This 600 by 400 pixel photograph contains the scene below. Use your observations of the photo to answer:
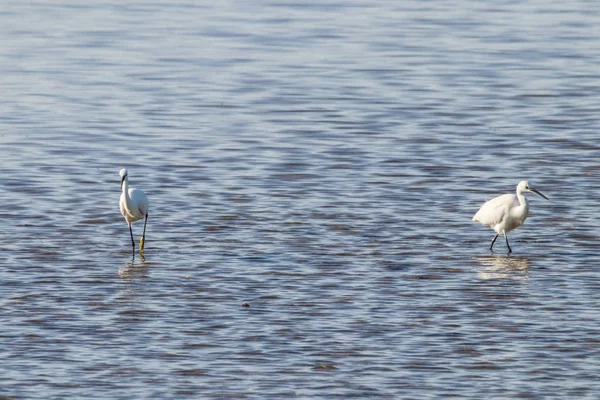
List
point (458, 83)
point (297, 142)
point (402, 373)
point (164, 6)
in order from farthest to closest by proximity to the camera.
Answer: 1. point (164, 6)
2. point (458, 83)
3. point (297, 142)
4. point (402, 373)

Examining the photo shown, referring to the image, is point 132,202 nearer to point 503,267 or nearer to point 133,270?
point 133,270

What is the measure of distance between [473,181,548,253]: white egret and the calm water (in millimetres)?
337

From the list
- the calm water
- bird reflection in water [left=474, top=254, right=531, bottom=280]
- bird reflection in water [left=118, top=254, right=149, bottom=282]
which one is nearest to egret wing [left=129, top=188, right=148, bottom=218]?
the calm water

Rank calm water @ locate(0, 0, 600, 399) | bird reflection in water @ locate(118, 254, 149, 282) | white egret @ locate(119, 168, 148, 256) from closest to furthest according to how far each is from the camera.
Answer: calm water @ locate(0, 0, 600, 399) → bird reflection in water @ locate(118, 254, 149, 282) → white egret @ locate(119, 168, 148, 256)

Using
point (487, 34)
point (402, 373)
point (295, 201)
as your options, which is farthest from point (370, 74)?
point (402, 373)

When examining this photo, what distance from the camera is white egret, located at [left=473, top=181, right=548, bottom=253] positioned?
17625mm

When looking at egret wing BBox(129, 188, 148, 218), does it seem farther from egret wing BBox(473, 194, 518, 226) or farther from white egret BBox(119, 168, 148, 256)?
egret wing BBox(473, 194, 518, 226)

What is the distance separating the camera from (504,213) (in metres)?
17.7

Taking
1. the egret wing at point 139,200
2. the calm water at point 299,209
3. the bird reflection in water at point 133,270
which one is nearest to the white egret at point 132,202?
the egret wing at point 139,200

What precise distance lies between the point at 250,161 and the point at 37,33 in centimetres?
1427

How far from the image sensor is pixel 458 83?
2806 centimetres

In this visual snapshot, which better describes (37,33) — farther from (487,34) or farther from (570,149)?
(570,149)

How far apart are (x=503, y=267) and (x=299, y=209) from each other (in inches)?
137

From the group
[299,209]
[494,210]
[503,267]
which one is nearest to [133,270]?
[299,209]
